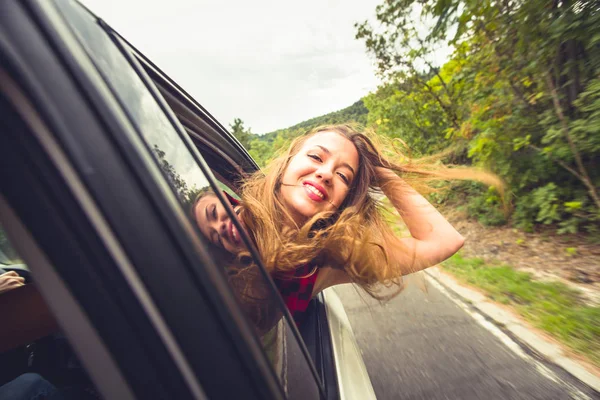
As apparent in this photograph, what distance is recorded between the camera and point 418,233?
5.91 feet

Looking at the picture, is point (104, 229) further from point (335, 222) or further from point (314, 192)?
point (335, 222)

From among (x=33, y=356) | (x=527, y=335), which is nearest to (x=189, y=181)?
(x=33, y=356)

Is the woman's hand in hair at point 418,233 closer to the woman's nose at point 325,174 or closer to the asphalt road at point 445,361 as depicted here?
the asphalt road at point 445,361

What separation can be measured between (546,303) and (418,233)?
6.92 feet

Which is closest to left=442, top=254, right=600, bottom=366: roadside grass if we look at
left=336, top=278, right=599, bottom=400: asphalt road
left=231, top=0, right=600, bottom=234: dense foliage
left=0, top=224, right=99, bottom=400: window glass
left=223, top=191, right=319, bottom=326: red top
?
left=336, top=278, right=599, bottom=400: asphalt road

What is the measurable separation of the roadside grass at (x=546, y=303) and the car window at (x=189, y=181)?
105 inches

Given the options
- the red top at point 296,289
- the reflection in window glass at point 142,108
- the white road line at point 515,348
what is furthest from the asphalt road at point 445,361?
the reflection in window glass at point 142,108

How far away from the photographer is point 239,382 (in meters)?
0.48

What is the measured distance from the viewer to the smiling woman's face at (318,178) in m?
1.60

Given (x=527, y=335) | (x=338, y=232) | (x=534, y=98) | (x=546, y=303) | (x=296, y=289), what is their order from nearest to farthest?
(x=296, y=289) → (x=338, y=232) → (x=527, y=335) → (x=546, y=303) → (x=534, y=98)

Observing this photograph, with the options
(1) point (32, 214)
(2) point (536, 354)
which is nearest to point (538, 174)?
(2) point (536, 354)

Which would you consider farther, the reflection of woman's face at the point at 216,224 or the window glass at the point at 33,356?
the window glass at the point at 33,356

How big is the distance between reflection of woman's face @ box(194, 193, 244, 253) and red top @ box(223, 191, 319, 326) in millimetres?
714

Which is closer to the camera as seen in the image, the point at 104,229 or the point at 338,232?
the point at 104,229
